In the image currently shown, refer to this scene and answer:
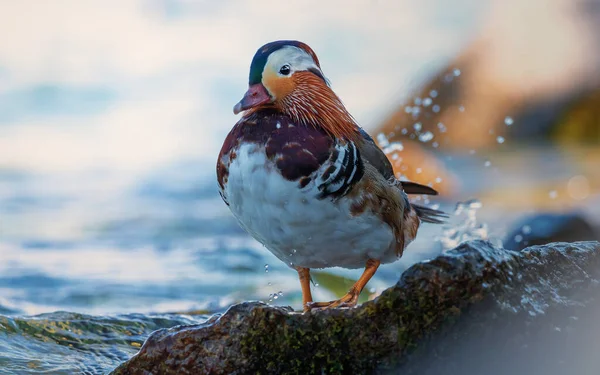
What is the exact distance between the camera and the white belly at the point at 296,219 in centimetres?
335

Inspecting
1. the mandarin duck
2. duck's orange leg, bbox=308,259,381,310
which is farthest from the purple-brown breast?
duck's orange leg, bbox=308,259,381,310

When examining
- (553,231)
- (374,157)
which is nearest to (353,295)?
(374,157)

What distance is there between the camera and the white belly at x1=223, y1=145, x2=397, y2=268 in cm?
335

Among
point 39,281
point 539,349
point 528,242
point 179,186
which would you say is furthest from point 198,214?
point 539,349

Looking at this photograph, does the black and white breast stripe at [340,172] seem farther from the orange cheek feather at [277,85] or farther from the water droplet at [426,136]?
the water droplet at [426,136]

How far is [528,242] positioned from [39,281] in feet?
14.5

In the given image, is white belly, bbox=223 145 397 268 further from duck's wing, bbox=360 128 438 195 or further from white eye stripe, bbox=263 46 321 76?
white eye stripe, bbox=263 46 321 76

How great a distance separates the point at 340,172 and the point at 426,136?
32.2 feet

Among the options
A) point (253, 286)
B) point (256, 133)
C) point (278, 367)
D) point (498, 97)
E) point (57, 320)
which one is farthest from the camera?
point (498, 97)

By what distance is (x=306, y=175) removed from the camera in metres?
3.35

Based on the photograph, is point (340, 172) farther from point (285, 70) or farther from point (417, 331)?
point (417, 331)

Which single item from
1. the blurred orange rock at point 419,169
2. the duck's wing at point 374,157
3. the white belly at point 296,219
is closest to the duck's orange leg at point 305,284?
the white belly at point 296,219

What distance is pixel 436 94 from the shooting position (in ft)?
44.0

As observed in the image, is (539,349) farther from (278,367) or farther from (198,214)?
(198,214)
